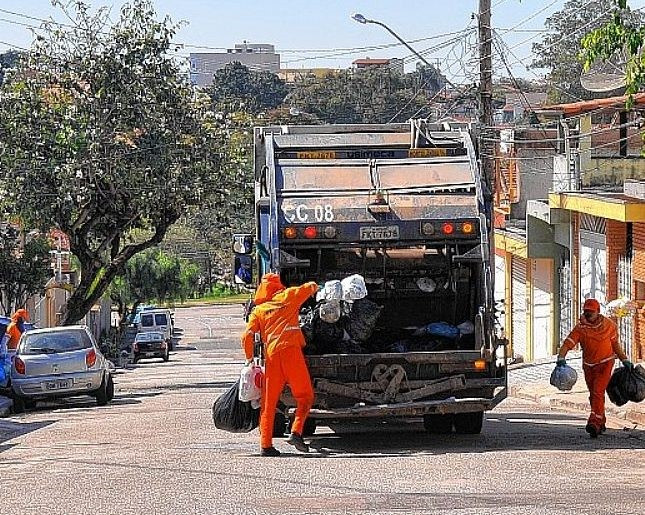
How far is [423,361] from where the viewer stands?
12922 millimetres

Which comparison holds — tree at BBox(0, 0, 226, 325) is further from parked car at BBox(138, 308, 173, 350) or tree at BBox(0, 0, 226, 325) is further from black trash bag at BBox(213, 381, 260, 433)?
parked car at BBox(138, 308, 173, 350)

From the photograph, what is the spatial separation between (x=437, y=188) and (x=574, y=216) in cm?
1677

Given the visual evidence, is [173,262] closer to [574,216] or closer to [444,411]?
[574,216]

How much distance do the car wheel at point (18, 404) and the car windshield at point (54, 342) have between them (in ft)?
2.54

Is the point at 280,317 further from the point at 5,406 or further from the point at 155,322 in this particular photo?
the point at 155,322

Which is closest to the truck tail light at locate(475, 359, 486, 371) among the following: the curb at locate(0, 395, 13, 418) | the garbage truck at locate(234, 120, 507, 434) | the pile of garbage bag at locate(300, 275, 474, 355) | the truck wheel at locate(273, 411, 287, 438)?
the garbage truck at locate(234, 120, 507, 434)

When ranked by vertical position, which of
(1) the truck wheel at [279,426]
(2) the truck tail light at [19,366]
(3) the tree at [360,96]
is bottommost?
(2) the truck tail light at [19,366]

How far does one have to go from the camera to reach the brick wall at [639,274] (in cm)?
2480

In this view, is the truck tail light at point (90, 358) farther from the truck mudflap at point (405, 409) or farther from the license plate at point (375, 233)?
the license plate at point (375, 233)

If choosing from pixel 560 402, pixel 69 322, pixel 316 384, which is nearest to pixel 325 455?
pixel 316 384

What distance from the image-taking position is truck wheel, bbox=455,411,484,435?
14.0m

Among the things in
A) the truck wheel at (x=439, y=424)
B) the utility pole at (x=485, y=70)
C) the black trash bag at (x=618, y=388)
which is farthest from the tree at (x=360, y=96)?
the black trash bag at (x=618, y=388)

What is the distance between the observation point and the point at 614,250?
26.5 metres

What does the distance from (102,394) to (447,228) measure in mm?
11271
